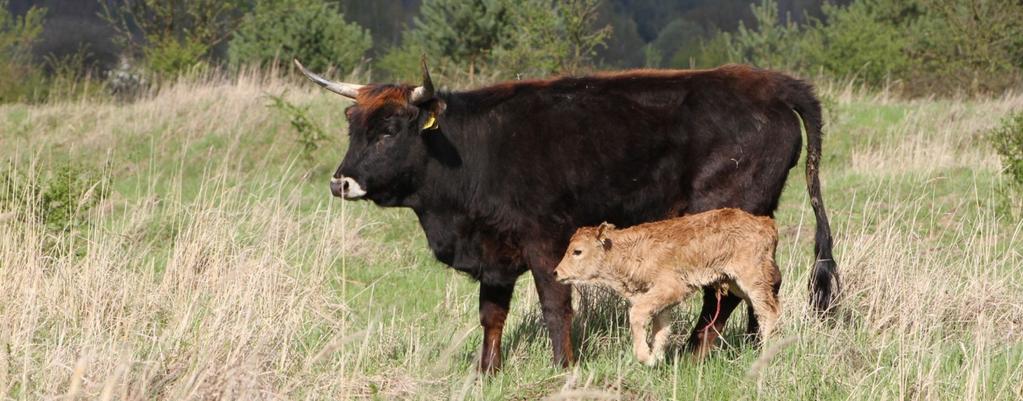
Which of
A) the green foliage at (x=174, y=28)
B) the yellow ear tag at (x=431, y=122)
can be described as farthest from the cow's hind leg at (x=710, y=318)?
the green foliage at (x=174, y=28)

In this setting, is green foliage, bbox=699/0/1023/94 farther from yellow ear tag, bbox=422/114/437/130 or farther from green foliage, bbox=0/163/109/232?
yellow ear tag, bbox=422/114/437/130

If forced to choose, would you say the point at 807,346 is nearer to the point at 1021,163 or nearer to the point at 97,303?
the point at 97,303

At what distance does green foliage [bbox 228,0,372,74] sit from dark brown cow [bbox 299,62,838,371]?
18.0 metres

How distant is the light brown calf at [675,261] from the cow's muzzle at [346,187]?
1227 millimetres

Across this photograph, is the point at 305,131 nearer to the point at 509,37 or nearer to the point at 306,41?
the point at 306,41

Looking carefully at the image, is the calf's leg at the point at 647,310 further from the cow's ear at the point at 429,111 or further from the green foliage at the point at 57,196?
the green foliage at the point at 57,196

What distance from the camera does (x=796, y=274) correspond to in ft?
31.3

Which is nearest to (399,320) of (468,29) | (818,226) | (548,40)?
(818,226)

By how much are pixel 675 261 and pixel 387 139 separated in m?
1.78

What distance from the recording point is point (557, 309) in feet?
23.7

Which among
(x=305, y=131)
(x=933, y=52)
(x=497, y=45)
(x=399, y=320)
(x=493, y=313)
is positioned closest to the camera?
(x=493, y=313)

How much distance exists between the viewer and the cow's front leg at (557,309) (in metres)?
7.21

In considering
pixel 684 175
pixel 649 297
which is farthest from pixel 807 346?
pixel 684 175

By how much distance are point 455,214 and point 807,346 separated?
2.12 metres
